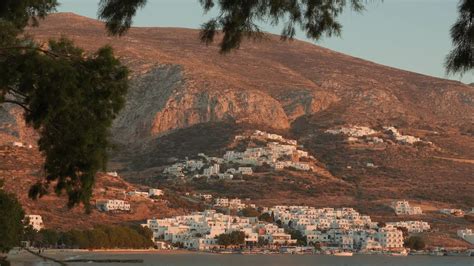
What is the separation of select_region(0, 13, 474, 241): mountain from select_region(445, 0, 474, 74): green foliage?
90635 millimetres

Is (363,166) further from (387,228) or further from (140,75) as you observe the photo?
(140,75)

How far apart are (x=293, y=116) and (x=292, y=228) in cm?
3473

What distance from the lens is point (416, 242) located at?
93.8 metres

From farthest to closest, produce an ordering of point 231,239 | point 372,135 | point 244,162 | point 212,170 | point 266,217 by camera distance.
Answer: point 372,135 < point 244,162 < point 212,170 < point 231,239 < point 266,217

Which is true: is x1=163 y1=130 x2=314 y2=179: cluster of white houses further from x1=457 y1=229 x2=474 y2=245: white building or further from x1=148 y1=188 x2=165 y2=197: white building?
x1=457 y1=229 x2=474 y2=245: white building

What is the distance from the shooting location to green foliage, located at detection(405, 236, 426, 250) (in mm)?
93312

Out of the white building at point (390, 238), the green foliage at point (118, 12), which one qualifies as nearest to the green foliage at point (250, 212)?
the white building at point (390, 238)

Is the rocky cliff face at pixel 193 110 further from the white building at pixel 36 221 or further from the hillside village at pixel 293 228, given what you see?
the white building at pixel 36 221

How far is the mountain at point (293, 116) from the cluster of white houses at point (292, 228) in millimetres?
3359

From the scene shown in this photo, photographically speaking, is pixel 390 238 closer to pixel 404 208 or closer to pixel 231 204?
pixel 404 208

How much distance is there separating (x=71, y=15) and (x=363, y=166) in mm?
78014

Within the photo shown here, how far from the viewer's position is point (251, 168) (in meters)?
109

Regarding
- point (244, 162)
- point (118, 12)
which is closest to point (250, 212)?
point (244, 162)

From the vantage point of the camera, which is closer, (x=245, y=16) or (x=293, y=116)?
(x=245, y=16)
